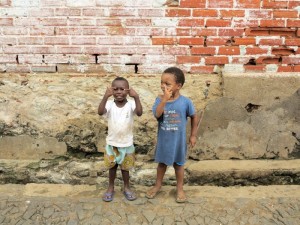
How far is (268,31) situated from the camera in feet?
12.1

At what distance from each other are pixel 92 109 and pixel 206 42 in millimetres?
1385

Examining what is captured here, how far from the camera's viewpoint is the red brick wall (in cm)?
357

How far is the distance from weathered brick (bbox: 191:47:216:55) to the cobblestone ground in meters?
1.40

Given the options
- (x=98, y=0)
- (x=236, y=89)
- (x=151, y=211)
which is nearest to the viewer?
(x=151, y=211)

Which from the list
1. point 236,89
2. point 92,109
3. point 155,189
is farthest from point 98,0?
point 155,189

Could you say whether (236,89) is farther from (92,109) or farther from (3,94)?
(3,94)

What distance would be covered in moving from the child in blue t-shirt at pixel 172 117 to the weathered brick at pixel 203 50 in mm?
606

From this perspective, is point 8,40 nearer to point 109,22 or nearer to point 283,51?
point 109,22

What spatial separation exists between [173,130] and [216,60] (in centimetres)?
100

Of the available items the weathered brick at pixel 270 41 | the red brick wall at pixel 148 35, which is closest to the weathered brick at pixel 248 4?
the red brick wall at pixel 148 35

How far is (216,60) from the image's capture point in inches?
147

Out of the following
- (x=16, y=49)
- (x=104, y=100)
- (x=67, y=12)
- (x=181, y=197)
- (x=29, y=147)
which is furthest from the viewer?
(x=29, y=147)

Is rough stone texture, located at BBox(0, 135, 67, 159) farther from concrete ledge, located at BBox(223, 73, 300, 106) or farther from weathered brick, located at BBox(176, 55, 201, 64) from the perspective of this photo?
concrete ledge, located at BBox(223, 73, 300, 106)

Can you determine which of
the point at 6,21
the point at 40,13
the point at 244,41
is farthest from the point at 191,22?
the point at 6,21
